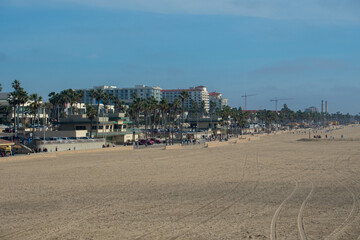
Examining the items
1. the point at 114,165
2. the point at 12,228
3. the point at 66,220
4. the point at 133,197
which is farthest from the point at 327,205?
the point at 114,165

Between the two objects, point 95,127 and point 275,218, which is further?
point 95,127

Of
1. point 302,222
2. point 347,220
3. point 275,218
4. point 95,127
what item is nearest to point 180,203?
point 275,218

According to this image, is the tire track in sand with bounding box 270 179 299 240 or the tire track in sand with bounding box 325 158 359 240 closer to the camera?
the tire track in sand with bounding box 325 158 359 240

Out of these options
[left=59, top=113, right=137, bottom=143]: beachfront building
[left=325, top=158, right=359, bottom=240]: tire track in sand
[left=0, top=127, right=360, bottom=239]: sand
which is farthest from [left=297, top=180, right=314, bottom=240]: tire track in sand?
[left=59, top=113, right=137, bottom=143]: beachfront building

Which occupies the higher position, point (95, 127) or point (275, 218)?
point (95, 127)

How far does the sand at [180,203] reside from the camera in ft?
50.8

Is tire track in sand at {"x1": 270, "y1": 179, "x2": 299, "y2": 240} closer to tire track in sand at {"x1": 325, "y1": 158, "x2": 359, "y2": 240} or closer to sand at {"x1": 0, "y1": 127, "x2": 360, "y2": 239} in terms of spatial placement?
sand at {"x1": 0, "y1": 127, "x2": 360, "y2": 239}

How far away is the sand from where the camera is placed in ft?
50.8

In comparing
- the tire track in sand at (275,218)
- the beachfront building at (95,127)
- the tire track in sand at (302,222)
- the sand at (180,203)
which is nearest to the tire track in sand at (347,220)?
the sand at (180,203)

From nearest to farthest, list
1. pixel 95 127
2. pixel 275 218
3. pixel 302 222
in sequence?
pixel 302 222
pixel 275 218
pixel 95 127

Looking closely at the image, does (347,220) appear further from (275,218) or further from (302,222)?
(275,218)

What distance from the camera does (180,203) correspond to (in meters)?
20.6

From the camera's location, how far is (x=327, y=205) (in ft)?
65.1

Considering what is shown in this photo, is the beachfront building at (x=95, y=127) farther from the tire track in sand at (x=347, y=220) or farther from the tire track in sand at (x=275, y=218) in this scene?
the tire track in sand at (x=347, y=220)
